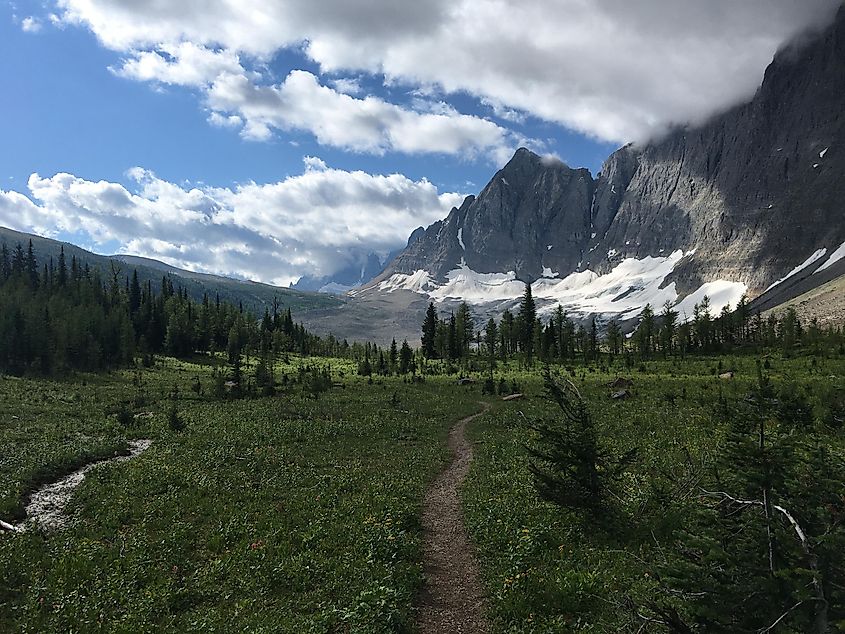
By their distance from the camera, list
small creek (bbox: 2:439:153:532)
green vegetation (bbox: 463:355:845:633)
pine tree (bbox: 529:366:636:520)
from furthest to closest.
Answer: small creek (bbox: 2:439:153:532) → pine tree (bbox: 529:366:636:520) → green vegetation (bbox: 463:355:845:633)

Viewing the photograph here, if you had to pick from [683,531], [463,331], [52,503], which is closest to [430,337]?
[463,331]

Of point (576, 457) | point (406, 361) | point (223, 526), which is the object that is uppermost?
point (406, 361)

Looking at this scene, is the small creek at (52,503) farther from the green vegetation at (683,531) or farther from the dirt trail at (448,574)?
the green vegetation at (683,531)

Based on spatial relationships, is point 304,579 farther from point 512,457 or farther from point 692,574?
point 512,457

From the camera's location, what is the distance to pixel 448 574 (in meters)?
13.6

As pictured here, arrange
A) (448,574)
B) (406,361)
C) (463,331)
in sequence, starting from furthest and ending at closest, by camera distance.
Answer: (463,331) < (406,361) < (448,574)

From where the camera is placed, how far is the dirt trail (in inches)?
444

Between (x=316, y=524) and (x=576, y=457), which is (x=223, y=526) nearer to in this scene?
(x=316, y=524)

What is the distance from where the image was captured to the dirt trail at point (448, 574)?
1129 centimetres

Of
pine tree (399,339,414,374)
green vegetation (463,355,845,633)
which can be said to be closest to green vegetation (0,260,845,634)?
green vegetation (463,355,845,633)

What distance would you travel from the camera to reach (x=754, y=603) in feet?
20.2

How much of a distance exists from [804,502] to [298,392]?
186ft

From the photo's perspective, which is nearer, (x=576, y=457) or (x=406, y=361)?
(x=576, y=457)

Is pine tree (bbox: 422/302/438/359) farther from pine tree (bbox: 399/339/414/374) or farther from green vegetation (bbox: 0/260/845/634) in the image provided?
green vegetation (bbox: 0/260/845/634)
